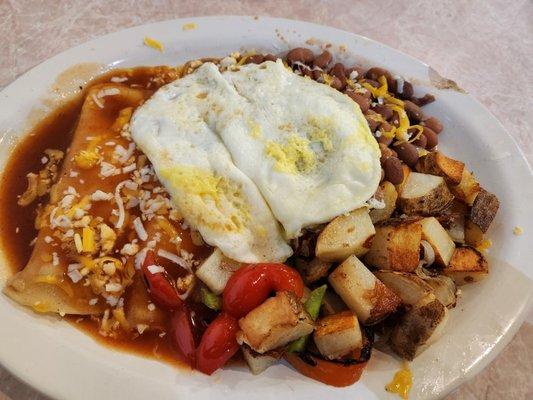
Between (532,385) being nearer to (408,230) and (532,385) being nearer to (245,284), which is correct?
(408,230)

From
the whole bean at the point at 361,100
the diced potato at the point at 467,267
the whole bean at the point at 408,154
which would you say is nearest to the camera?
the diced potato at the point at 467,267

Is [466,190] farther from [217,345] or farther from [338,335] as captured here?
[217,345]

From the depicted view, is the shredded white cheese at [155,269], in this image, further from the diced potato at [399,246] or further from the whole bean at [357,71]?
the whole bean at [357,71]

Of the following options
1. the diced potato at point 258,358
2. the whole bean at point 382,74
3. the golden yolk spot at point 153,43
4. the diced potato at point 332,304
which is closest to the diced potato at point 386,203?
the diced potato at point 332,304

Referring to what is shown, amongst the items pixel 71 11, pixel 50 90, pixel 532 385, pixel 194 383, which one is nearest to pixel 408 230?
pixel 532 385

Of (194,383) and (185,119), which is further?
(185,119)

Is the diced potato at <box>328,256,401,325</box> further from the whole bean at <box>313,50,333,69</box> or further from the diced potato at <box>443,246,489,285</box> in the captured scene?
the whole bean at <box>313,50,333,69</box>

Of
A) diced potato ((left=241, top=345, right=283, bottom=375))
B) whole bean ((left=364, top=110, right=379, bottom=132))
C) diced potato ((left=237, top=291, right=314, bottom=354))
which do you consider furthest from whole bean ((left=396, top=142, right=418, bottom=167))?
diced potato ((left=241, top=345, right=283, bottom=375))
